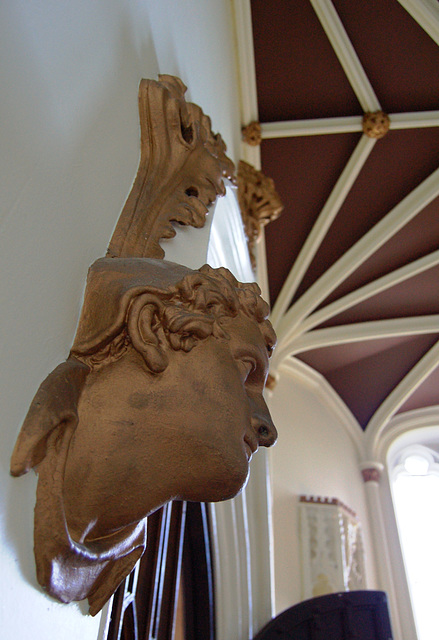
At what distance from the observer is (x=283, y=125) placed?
4762 mm

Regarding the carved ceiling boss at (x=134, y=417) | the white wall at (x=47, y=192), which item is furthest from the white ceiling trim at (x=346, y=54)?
the carved ceiling boss at (x=134, y=417)

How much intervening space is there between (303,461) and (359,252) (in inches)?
92.5

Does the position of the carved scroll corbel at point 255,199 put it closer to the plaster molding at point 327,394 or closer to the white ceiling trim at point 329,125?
the white ceiling trim at point 329,125

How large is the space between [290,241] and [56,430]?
17.0ft

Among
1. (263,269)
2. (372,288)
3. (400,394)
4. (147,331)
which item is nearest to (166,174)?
(147,331)

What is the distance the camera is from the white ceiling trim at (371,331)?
6.69 metres

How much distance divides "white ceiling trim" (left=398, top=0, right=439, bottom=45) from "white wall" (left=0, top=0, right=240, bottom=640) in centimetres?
393

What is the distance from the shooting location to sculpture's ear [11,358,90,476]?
49cm

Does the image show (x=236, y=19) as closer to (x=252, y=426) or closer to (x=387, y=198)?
(x=387, y=198)

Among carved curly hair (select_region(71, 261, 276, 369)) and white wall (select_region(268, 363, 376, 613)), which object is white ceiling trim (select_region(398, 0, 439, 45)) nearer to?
white wall (select_region(268, 363, 376, 613))

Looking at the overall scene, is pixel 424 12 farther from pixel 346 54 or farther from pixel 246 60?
pixel 246 60

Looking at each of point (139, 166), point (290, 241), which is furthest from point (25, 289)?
point (290, 241)

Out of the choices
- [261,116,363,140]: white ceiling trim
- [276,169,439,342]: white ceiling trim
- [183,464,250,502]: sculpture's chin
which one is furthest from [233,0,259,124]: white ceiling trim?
[183,464,250,502]: sculpture's chin

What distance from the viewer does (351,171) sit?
16.5ft
